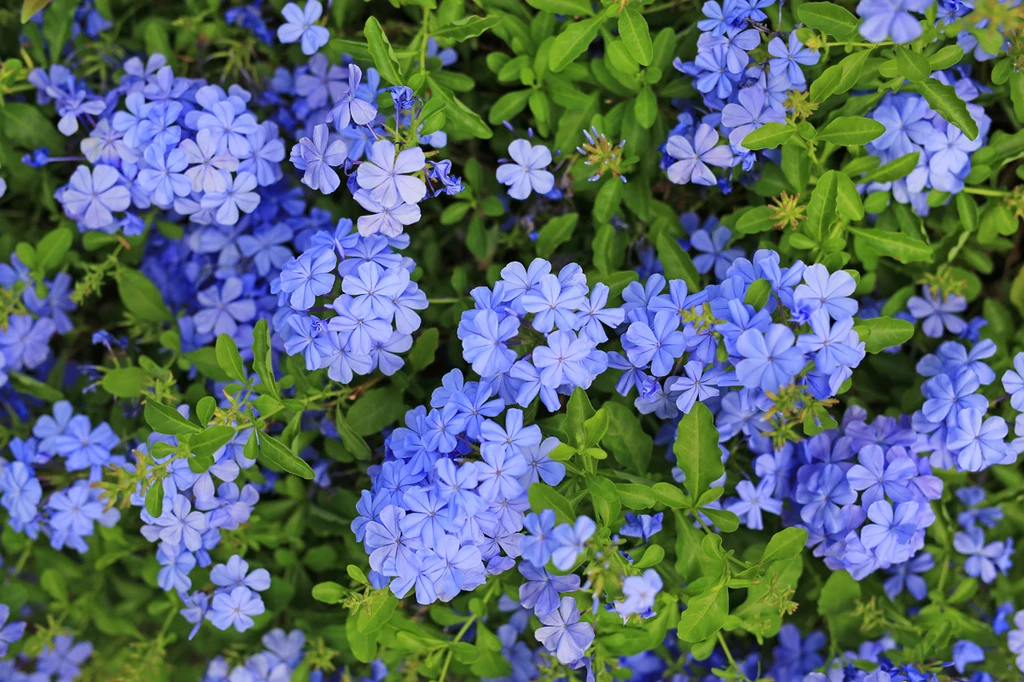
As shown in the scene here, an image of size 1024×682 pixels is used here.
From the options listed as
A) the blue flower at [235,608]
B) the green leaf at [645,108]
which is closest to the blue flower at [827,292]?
the green leaf at [645,108]

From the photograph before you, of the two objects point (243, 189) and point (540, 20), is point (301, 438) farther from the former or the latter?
point (540, 20)

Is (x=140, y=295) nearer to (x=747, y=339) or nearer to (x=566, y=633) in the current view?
(x=566, y=633)

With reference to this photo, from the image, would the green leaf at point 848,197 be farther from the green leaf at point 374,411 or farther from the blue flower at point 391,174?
the green leaf at point 374,411

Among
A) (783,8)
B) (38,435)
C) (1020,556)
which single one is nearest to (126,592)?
(38,435)

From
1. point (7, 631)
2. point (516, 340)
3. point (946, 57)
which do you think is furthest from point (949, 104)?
point (7, 631)

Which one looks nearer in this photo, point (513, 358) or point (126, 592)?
point (513, 358)
